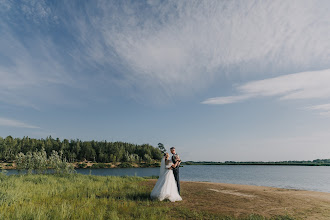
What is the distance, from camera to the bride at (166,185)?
1109 centimetres

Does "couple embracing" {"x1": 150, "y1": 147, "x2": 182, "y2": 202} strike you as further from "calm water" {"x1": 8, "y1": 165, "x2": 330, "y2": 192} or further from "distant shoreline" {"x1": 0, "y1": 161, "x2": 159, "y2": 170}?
"distant shoreline" {"x1": 0, "y1": 161, "x2": 159, "y2": 170}

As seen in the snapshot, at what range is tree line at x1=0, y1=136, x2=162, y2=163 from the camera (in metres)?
116

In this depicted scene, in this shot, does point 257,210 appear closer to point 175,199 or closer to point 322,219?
point 322,219

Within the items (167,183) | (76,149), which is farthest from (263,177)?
(76,149)

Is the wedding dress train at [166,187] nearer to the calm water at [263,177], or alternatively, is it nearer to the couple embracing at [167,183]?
the couple embracing at [167,183]

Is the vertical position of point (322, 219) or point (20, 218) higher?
point (20, 218)

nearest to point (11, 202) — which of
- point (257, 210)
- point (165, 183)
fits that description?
point (165, 183)

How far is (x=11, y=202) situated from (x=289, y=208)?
552 inches

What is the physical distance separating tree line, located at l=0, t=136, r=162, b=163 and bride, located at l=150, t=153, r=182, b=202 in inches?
4293

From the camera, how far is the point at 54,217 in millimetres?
6262

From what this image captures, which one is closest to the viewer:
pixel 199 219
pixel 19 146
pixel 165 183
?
pixel 199 219

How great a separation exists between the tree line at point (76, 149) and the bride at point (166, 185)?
10903 cm

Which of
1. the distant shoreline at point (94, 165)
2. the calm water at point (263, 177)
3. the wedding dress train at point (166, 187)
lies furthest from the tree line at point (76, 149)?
the wedding dress train at point (166, 187)

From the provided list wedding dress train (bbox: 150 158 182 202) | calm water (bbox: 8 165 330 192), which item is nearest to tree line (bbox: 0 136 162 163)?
calm water (bbox: 8 165 330 192)
